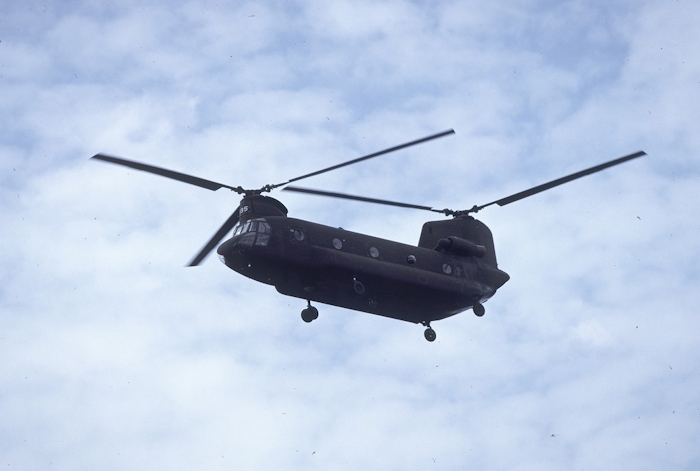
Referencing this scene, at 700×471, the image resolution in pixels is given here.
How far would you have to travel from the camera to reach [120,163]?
33.2 m

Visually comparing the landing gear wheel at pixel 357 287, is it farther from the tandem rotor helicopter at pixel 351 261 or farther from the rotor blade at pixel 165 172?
the rotor blade at pixel 165 172

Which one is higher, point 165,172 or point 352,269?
point 165,172

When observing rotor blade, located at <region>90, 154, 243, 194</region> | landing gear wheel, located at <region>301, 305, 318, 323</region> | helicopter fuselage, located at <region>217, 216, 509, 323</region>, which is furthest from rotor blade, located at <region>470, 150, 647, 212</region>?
rotor blade, located at <region>90, 154, 243, 194</region>

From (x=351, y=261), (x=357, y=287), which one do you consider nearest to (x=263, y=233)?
(x=351, y=261)

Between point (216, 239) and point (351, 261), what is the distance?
5.13 meters

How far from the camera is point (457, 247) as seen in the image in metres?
38.4

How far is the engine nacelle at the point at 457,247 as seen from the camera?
1510 inches

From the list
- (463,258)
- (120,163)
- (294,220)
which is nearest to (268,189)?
(294,220)

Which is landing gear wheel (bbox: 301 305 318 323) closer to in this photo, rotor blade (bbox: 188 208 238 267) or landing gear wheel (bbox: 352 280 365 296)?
landing gear wheel (bbox: 352 280 365 296)

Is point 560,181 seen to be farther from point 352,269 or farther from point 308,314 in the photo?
point 308,314

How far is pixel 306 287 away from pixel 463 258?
22.7 feet

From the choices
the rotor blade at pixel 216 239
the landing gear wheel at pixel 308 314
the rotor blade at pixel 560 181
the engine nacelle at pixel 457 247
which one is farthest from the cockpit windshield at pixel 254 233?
the rotor blade at pixel 560 181

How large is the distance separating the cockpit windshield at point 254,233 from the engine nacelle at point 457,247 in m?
7.52

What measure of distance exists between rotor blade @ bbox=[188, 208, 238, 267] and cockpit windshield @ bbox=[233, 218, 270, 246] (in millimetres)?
Result: 1560
